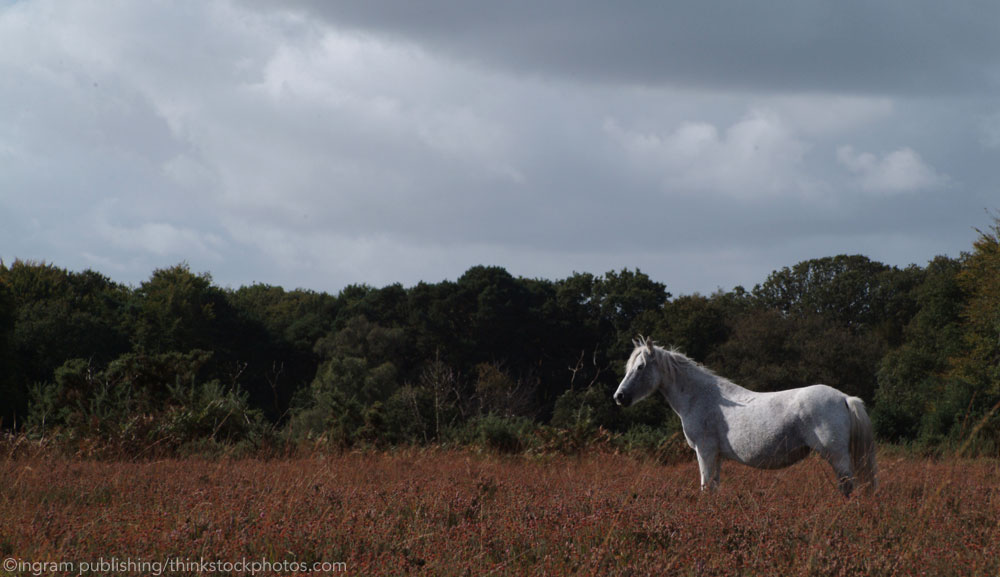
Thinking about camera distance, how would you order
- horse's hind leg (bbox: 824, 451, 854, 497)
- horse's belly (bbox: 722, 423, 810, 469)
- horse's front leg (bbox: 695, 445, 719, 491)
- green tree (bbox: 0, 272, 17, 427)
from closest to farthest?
horse's hind leg (bbox: 824, 451, 854, 497) < horse's belly (bbox: 722, 423, 810, 469) < horse's front leg (bbox: 695, 445, 719, 491) < green tree (bbox: 0, 272, 17, 427)

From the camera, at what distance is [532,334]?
5659cm

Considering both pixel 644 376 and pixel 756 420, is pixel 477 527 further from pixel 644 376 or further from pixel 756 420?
pixel 644 376

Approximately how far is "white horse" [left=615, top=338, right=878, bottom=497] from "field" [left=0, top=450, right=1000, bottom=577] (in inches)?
12.4

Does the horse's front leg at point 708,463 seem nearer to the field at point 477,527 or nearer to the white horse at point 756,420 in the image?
the white horse at point 756,420

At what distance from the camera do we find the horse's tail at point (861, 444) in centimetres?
749

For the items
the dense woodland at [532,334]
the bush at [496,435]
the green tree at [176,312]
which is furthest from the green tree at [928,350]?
the green tree at [176,312]

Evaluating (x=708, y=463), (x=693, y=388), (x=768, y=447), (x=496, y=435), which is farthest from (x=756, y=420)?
(x=496, y=435)

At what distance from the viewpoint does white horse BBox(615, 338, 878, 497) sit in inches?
294

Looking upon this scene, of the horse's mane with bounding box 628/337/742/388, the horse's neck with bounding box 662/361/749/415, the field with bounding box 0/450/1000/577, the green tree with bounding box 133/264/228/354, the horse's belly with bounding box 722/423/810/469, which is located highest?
the green tree with bounding box 133/264/228/354

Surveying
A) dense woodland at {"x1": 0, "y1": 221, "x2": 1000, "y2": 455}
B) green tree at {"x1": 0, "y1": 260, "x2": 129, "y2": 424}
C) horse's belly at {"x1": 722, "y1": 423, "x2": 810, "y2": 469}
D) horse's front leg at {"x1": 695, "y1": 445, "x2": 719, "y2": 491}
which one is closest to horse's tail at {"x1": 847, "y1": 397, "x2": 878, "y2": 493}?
horse's belly at {"x1": 722, "y1": 423, "x2": 810, "y2": 469}

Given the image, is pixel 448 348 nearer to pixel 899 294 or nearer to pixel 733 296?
pixel 733 296

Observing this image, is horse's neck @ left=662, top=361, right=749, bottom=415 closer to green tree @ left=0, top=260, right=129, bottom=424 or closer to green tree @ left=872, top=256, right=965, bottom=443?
green tree @ left=872, top=256, right=965, bottom=443

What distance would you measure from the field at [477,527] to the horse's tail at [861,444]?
0.70 ft

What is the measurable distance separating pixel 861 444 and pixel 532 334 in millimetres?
49112
